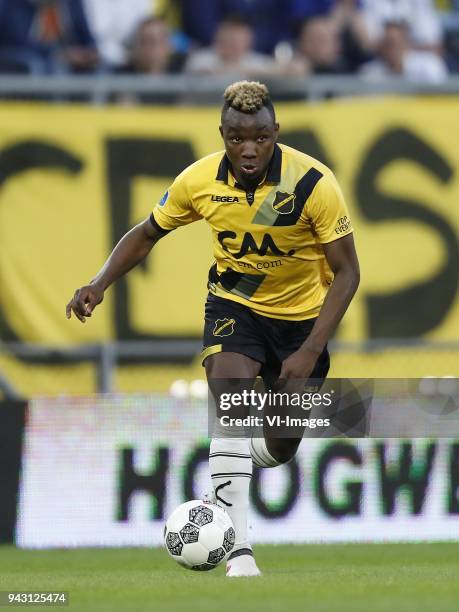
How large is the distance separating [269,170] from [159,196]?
472 cm

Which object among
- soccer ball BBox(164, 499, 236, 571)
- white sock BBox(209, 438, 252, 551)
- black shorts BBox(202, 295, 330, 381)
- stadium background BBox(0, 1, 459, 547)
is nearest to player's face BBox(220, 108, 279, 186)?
black shorts BBox(202, 295, 330, 381)

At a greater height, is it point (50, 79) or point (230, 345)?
point (50, 79)

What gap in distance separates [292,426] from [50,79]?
502 centimetres

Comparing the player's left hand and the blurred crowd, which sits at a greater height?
the blurred crowd

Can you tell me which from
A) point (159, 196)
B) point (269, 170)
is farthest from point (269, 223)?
point (159, 196)

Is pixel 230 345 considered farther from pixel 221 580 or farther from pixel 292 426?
pixel 221 580

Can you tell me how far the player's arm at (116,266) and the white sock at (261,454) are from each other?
3.75ft

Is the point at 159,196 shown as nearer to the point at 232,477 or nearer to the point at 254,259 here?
the point at 254,259

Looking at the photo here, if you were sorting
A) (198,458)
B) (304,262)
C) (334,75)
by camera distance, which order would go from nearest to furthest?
(304,262), (198,458), (334,75)

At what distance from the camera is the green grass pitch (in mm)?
5867

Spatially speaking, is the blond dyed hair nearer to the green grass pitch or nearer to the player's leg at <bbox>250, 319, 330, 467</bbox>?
the player's leg at <bbox>250, 319, 330, 467</bbox>

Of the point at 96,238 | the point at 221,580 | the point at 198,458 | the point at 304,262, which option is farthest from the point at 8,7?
the point at 221,580

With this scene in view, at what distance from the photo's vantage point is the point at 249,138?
6.96m

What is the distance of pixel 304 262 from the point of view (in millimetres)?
7523
